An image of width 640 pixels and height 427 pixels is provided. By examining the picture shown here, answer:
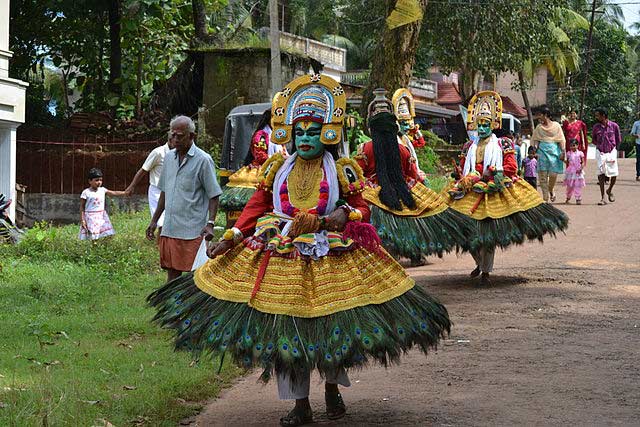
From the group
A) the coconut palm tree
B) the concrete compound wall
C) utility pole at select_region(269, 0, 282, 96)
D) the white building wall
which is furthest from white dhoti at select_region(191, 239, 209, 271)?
the coconut palm tree

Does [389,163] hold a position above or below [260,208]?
above

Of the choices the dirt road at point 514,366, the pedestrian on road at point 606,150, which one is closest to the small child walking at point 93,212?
the dirt road at point 514,366

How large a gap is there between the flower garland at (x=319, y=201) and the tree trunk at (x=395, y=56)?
14.7 meters

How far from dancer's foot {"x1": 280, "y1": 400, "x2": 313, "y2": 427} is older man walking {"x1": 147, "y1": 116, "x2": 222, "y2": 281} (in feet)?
7.88

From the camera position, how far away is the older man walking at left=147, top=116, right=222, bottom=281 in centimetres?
783

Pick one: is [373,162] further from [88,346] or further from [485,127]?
[88,346]

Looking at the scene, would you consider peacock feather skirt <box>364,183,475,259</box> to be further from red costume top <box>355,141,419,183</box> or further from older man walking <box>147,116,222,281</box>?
older man walking <box>147,116,222,281</box>

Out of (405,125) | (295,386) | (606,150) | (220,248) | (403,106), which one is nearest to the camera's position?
(295,386)

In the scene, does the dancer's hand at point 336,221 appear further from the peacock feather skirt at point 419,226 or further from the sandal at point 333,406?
the peacock feather skirt at point 419,226

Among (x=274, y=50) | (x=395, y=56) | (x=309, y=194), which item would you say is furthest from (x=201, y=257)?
(x=395, y=56)

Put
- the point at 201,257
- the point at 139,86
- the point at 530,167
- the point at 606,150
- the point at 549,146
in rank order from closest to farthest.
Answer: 1. the point at 201,257
2. the point at 549,146
3. the point at 606,150
4. the point at 530,167
5. the point at 139,86

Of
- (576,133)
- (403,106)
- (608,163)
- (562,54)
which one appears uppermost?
(562,54)

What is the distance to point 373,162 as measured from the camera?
1012 centimetres

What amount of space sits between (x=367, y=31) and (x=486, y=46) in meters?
5.03
